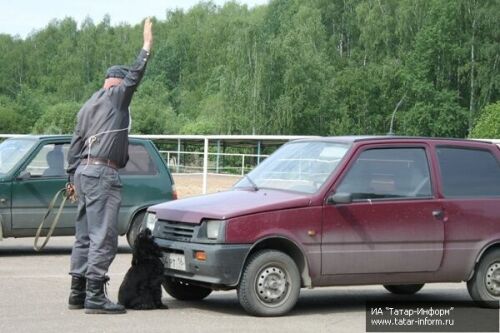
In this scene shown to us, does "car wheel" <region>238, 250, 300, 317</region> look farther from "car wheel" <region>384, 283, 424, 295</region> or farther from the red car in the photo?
"car wheel" <region>384, 283, 424, 295</region>

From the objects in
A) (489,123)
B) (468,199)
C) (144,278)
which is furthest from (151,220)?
(489,123)

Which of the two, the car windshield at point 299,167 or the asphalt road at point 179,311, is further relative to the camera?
the car windshield at point 299,167

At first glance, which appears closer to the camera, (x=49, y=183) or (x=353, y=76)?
(x=49, y=183)

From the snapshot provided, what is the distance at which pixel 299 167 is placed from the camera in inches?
374

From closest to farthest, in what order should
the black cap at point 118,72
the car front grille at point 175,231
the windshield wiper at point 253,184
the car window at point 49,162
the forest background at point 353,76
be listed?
1. the black cap at point 118,72
2. the car front grille at point 175,231
3. the windshield wiper at point 253,184
4. the car window at point 49,162
5. the forest background at point 353,76

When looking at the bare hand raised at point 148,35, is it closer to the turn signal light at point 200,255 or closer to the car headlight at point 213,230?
the car headlight at point 213,230

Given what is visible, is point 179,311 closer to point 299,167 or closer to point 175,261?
point 175,261

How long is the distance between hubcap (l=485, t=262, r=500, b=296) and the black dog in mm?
3199

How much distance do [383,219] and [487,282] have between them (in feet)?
4.57

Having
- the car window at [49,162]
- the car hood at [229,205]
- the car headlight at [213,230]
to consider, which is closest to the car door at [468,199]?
the car hood at [229,205]

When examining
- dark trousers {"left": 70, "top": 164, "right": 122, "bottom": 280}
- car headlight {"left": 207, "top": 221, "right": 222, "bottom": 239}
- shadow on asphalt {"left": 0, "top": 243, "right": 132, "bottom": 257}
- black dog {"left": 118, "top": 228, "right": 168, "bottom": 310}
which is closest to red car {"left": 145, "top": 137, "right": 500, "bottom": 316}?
car headlight {"left": 207, "top": 221, "right": 222, "bottom": 239}

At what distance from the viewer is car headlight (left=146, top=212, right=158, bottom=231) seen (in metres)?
9.42

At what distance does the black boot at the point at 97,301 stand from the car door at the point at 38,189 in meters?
5.54

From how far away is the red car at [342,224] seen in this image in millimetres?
8602
